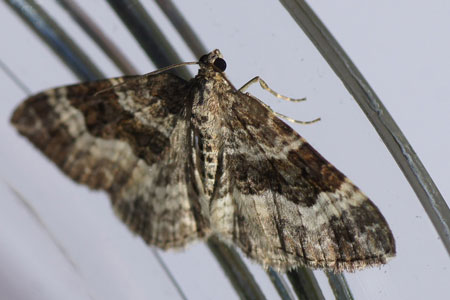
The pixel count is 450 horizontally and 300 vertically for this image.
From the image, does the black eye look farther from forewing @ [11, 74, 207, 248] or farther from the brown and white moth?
forewing @ [11, 74, 207, 248]

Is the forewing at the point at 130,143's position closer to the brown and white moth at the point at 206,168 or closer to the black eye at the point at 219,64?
the brown and white moth at the point at 206,168

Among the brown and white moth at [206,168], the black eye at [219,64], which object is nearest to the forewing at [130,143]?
the brown and white moth at [206,168]

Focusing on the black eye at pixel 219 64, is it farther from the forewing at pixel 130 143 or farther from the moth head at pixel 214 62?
the forewing at pixel 130 143

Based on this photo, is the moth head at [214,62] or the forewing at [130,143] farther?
the moth head at [214,62]

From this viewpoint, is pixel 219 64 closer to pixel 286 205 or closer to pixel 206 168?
pixel 206 168

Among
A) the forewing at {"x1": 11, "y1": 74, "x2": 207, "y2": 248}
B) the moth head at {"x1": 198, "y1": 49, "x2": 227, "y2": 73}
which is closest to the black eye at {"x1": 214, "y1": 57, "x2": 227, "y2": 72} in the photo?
the moth head at {"x1": 198, "y1": 49, "x2": 227, "y2": 73}

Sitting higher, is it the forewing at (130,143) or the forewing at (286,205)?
the forewing at (130,143)

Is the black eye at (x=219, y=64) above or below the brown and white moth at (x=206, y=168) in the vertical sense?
above
